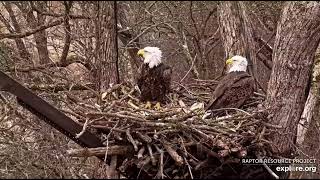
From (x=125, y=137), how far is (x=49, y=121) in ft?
2.02

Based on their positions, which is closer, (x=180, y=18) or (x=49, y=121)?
(x=49, y=121)

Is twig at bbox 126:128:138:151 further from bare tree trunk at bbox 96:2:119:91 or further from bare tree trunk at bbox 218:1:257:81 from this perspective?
bare tree trunk at bbox 218:1:257:81

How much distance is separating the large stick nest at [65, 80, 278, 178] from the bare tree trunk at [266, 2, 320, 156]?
0.34m

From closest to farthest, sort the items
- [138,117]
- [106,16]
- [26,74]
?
[138,117], [106,16], [26,74]

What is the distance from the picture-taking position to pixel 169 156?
13.1ft

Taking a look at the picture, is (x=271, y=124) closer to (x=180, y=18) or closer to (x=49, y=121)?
(x=49, y=121)

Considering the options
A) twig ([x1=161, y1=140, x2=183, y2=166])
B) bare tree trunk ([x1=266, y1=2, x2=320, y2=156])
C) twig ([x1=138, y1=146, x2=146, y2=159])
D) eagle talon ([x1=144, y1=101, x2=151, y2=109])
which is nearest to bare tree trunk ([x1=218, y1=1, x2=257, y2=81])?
bare tree trunk ([x1=266, y1=2, x2=320, y2=156])

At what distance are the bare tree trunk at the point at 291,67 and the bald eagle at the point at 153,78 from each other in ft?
3.73

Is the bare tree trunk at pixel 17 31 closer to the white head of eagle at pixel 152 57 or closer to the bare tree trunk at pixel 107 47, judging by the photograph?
the bare tree trunk at pixel 107 47

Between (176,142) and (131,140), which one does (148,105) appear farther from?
(131,140)

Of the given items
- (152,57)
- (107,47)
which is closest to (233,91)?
(152,57)

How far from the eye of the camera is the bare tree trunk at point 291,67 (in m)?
4.61

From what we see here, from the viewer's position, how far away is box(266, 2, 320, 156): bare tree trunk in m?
4.61

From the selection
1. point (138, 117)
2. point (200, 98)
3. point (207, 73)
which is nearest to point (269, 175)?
point (138, 117)
